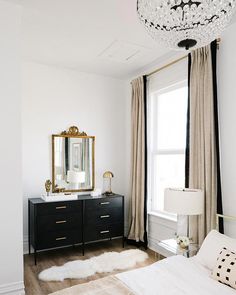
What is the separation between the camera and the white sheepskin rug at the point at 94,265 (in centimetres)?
302

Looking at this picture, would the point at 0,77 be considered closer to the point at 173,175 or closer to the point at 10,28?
the point at 10,28

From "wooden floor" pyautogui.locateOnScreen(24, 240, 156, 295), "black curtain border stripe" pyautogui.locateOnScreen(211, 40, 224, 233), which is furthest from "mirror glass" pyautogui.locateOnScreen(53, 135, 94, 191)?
"black curtain border stripe" pyautogui.locateOnScreen(211, 40, 224, 233)

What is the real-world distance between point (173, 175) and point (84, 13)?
2.35 metres

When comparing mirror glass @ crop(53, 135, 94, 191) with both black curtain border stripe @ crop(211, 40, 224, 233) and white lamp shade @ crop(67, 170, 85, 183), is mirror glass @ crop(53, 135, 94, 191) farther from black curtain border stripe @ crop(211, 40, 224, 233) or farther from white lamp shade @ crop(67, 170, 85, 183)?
black curtain border stripe @ crop(211, 40, 224, 233)

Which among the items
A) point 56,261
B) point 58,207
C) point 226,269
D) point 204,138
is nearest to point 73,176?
point 58,207

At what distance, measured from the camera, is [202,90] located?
289 cm

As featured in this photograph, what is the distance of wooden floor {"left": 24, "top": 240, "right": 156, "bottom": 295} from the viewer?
2770 mm

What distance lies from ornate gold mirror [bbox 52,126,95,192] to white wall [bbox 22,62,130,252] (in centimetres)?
10

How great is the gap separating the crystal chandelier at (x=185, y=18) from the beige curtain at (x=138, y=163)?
257cm

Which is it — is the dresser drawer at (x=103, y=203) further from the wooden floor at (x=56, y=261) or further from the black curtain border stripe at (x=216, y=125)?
the black curtain border stripe at (x=216, y=125)

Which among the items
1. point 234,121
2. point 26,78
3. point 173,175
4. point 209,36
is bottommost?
point 173,175

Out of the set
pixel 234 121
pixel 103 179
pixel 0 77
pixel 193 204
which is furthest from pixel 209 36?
pixel 103 179

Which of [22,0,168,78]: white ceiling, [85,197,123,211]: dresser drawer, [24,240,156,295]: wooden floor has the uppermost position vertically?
[22,0,168,78]: white ceiling

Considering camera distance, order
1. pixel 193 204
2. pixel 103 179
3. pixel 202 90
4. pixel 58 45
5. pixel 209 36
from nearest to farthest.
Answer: pixel 209 36 < pixel 193 204 < pixel 202 90 < pixel 58 45 < pixel 103 179
